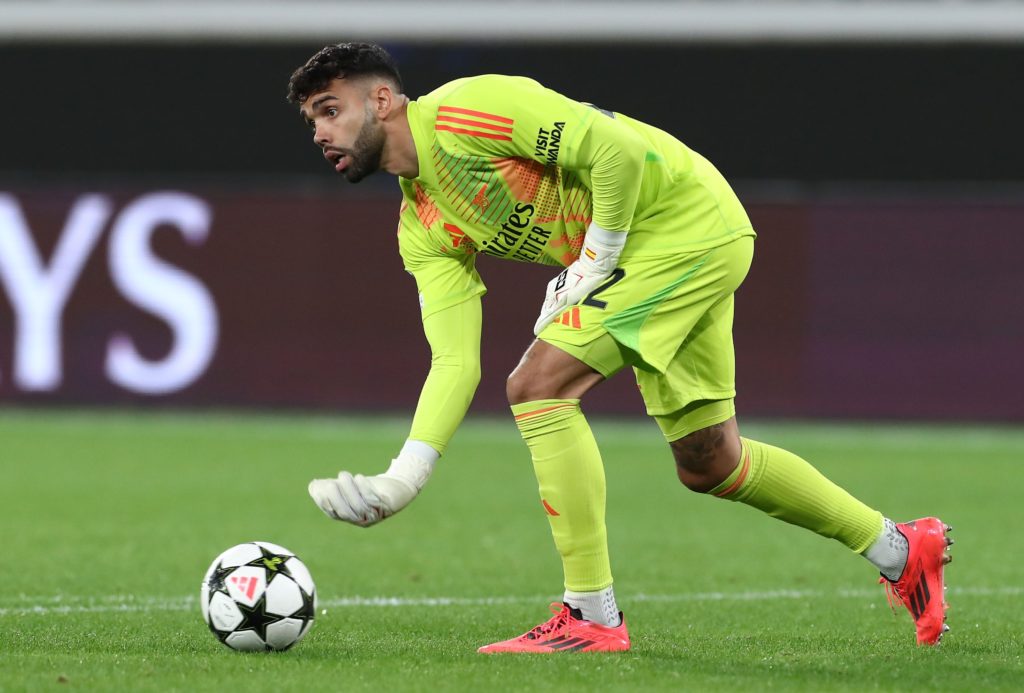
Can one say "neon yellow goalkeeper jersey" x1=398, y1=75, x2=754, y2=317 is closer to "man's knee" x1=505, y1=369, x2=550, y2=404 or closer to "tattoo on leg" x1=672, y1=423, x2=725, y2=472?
"man's knee" x1=505, y1=369, x2=550, y2=404

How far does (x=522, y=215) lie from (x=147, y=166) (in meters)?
11.9

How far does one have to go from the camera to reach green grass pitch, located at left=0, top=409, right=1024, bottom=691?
197 inches

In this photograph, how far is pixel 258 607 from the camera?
5250 mm

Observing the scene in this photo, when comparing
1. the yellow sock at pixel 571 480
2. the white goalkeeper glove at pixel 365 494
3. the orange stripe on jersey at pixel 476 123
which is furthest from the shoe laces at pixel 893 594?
the orange stripe on jersey at pixel 476 123

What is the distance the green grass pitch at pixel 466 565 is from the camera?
5012 mm

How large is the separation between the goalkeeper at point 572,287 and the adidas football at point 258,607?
0.41 m

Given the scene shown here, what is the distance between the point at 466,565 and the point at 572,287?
2612 mm

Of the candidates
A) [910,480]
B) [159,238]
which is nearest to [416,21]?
[159,238]

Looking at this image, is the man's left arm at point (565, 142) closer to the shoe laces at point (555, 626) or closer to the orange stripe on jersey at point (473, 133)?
the orange stripe on jersey at point (473, 133)

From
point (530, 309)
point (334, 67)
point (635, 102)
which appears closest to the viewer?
point (334, 67)

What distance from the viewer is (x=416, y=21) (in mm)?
17469

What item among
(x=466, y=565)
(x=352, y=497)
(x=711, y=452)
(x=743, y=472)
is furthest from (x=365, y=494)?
(x=466, y=565)

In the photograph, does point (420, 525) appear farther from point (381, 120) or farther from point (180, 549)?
point (381, 120)

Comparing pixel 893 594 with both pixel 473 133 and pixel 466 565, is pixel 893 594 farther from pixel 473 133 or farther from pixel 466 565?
pixel 466 565
